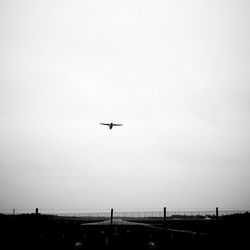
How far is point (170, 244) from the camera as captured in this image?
46.5 ft

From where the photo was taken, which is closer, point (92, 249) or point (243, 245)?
point (243, 245)

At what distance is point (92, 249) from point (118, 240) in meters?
→ 3.30

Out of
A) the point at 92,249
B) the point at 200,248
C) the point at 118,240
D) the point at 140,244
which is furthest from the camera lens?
the point at 118,240

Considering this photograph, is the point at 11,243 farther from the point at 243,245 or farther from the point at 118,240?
the point at 243,245

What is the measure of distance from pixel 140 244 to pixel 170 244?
2.04m

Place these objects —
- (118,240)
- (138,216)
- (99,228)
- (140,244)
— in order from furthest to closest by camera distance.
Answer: (138,216), (99,228), (118,240), (140,244)

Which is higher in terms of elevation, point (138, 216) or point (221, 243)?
point (221, 243)

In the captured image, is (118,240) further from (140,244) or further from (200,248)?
(200,248)

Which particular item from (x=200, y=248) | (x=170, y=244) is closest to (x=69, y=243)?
(x=170, y=244)

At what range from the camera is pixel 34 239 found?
15648 mm

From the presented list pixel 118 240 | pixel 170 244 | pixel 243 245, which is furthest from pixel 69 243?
pixel 243 245

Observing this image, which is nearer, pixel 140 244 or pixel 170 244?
pixel 170 244

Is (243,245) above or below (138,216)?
above

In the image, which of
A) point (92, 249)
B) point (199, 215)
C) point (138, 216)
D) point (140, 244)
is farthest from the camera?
point (138, 216)
